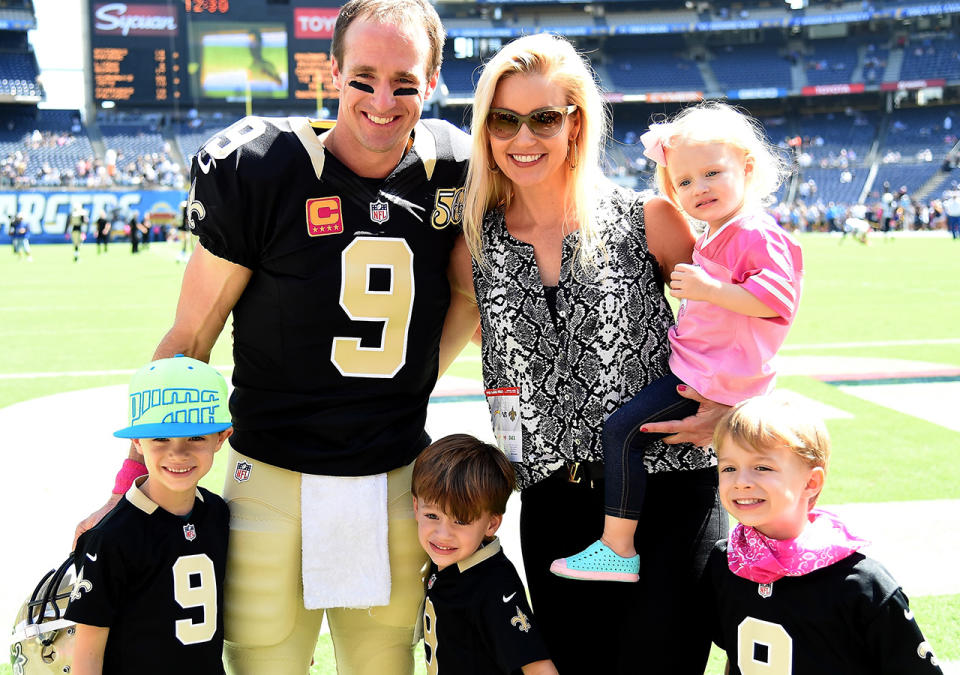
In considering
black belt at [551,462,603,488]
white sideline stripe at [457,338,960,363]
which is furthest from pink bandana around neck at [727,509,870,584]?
white sideline stripe at [457,338,960,363]

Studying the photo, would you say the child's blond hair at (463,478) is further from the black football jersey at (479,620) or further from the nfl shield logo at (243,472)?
the nfl shield logo at (243,472)

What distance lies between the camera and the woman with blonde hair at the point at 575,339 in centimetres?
247

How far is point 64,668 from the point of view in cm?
243

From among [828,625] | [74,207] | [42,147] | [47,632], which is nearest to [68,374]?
[47,632]

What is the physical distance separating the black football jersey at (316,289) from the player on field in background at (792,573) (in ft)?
2.94

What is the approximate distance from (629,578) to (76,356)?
846cm

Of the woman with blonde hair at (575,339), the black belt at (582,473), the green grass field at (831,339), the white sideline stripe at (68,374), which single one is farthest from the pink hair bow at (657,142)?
the white sideline stripe at (68,374)

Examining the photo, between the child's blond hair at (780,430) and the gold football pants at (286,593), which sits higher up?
the child's blond hair at (780,430)

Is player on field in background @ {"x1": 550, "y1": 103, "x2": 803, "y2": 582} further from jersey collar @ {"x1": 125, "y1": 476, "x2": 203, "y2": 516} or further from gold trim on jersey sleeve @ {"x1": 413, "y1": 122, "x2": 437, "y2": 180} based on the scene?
jersey collar @ {"x1": 125, "y1": 476, "x2": 203, "y2": 516}

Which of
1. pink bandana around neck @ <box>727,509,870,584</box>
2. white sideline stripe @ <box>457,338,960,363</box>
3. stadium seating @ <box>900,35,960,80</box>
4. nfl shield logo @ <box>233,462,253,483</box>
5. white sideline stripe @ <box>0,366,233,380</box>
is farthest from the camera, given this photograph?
stadium seating @ <box>900,35,960,80</box>

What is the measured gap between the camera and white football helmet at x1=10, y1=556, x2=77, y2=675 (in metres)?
2.43

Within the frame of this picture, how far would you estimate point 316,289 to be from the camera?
2443 millimetres

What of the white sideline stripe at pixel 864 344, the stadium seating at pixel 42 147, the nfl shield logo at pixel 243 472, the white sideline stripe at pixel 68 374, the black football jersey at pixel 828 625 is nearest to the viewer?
the black football jersey at pixel 828 625

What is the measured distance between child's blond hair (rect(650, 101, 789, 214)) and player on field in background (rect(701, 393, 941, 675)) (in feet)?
2.06
